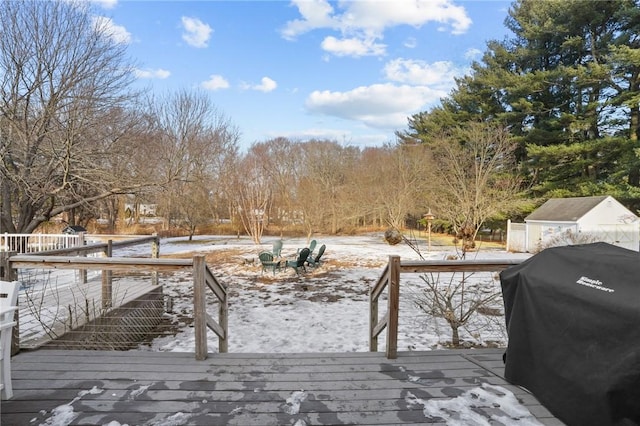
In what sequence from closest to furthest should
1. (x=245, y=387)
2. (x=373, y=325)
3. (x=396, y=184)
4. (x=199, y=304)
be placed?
1. (x=245, y=387)
2. (x=199, y=304)
3. (x=373, y=325)
4. (x=396, y=184)

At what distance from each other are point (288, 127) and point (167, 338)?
2464 centimetres

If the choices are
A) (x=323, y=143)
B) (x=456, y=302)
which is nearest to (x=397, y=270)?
(x=456, y=302)

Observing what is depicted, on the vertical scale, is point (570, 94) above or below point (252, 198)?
above

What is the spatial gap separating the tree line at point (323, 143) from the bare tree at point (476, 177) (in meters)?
0.12

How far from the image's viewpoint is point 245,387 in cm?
235

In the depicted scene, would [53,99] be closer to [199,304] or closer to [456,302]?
[199,304]

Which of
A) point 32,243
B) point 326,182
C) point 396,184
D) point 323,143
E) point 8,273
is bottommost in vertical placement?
point 32,243

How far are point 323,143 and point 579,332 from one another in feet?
85.4

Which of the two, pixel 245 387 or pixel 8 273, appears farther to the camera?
pixel 8 273

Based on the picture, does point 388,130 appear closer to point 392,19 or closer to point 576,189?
point 576,189

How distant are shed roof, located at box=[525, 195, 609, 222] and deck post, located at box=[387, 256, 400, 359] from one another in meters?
13.2

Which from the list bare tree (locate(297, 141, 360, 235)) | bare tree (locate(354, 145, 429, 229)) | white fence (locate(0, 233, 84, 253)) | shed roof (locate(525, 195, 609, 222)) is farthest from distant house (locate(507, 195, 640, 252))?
white fence (locate(0, 233, 84, 253))

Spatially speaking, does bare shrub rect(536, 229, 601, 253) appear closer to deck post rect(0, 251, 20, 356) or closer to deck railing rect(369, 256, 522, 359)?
deck railing rect(369, 256, 522, 359)

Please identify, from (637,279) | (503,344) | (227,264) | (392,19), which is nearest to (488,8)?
(392,19)
